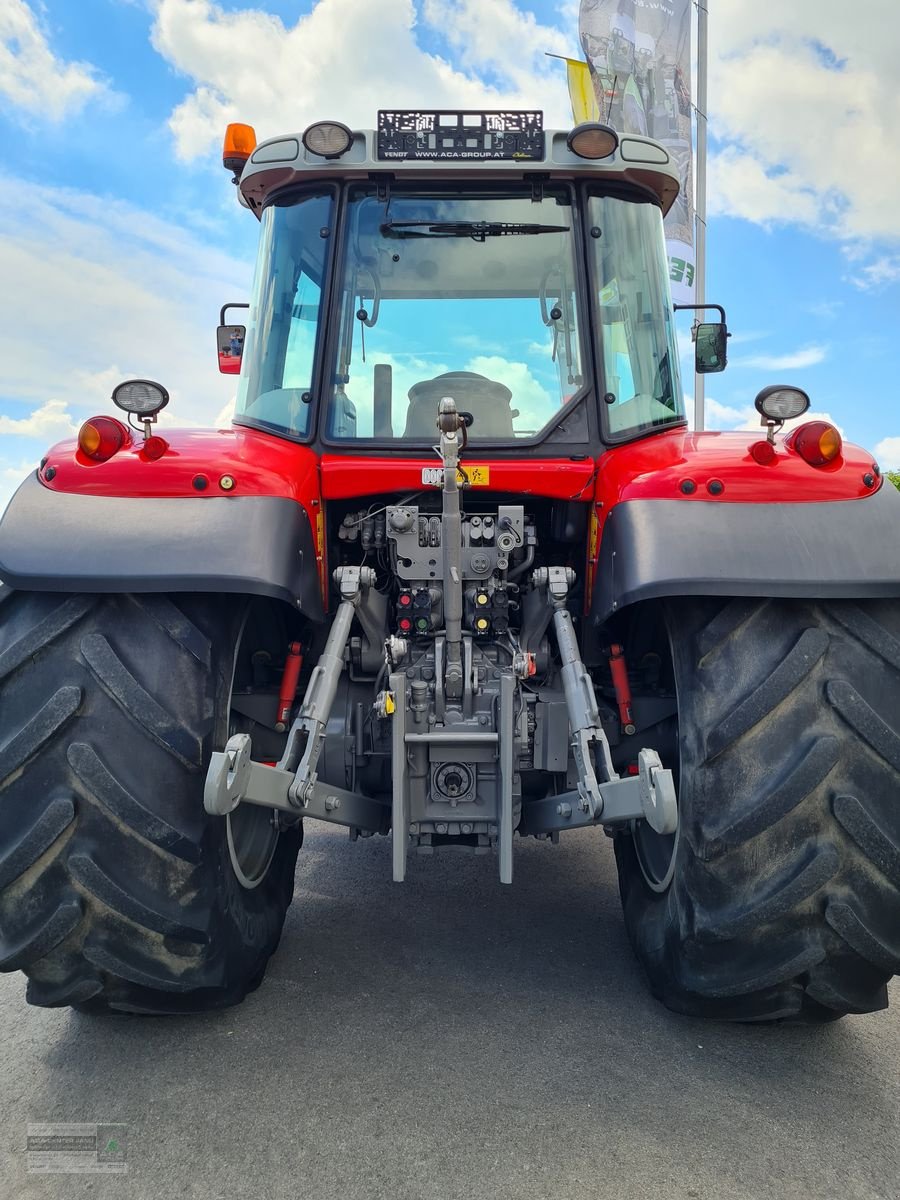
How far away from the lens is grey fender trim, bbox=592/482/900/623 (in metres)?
2.31

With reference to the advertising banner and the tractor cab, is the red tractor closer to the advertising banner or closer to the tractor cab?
the tractor cab

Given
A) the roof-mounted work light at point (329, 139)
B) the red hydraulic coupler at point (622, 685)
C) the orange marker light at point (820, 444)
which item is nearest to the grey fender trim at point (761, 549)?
the orange marker light at point (820, 444)

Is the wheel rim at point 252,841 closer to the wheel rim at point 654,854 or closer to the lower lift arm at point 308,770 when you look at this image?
the lower lift arm at point 308,770

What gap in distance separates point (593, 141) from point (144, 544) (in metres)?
2.10

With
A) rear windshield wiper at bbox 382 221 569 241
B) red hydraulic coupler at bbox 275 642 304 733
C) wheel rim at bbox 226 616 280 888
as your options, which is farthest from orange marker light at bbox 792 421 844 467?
wheel rim at bbox 226 616 280 888

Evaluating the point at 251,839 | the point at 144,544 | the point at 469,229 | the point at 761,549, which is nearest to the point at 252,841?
the point at 251,839

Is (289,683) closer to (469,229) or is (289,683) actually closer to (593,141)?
(469,229)

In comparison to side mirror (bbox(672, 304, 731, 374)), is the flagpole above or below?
above

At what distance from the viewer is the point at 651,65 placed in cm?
1184

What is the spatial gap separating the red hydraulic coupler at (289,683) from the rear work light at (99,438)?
2.68ft

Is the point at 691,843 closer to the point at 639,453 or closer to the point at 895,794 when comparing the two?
the point at 895,794

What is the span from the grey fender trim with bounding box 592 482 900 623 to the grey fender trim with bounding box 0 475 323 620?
3.28 feet

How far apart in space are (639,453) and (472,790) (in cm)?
121

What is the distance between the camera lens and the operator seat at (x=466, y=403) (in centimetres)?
312
